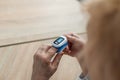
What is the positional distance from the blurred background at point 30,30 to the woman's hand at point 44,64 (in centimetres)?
9

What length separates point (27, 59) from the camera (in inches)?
36.4

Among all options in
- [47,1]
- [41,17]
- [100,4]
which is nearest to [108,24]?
[100,4]

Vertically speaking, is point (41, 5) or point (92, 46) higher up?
point (92, 46)

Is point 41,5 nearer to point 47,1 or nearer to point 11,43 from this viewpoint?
point 47,1

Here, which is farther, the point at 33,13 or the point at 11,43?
the point at 33,13

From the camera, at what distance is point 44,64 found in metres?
0.78

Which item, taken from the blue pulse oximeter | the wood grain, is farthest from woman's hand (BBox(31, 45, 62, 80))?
the wood grain

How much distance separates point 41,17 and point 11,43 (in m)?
0.20

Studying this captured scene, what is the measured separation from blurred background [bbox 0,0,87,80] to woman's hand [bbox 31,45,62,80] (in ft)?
0.28

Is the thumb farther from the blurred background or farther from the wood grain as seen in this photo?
the wood grain

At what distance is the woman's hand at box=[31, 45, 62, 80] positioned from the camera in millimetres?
779

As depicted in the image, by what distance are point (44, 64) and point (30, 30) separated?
293 millimetres

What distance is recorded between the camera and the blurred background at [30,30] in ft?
2.94

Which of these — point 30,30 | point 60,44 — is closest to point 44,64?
point 60,44
